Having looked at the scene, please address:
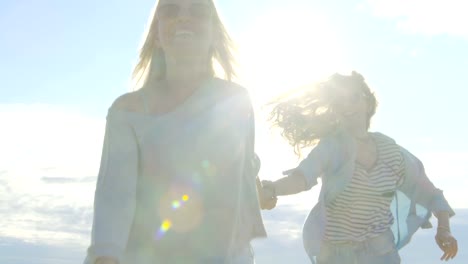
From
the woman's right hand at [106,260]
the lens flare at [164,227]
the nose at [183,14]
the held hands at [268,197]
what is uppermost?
the nose at [183,14]

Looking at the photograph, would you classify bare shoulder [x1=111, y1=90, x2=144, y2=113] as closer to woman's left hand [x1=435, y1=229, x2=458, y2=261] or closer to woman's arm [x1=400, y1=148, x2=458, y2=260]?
woman's left hand [x1=435, y1=229, x2=458, y2=261]

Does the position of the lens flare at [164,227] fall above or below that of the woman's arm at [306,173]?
above

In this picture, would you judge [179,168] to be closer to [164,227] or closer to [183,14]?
[164,227]

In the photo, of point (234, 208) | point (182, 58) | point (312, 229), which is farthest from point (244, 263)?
point (312, 229)

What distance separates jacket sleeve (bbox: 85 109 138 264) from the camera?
4367 mm

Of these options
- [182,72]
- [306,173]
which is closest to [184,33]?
[182,72]

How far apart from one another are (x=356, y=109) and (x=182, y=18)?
418cm

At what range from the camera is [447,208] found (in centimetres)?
881

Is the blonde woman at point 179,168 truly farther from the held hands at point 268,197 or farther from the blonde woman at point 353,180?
the blonde woman at point 353,180

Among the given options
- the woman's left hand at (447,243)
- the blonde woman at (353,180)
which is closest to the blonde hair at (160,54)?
the blonde woman at (353,180)

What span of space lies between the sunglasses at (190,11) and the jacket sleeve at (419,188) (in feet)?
14.8

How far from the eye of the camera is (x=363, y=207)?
321 inches

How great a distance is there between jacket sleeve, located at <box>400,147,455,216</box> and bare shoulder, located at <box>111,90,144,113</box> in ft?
15.5

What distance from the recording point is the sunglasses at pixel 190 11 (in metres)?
4.98
